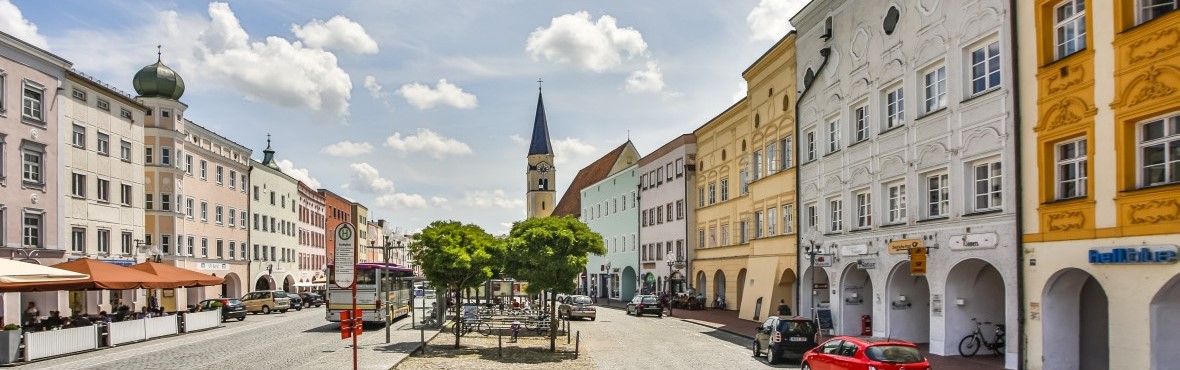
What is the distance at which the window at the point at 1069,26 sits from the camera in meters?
19.1

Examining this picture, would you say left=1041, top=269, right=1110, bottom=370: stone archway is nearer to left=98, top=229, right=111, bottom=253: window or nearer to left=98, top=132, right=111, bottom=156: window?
left=98, top=229, right=111, bottom=253: window

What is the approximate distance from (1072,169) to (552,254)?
13.2 metres

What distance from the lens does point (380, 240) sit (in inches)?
5748

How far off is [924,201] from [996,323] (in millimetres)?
3772

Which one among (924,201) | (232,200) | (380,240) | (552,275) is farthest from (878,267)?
(380,240)

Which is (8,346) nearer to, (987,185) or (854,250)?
(854,250)

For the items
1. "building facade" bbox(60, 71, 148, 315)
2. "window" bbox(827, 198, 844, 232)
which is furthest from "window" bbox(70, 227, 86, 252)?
"window" bbox(827, 198, 844, 232)

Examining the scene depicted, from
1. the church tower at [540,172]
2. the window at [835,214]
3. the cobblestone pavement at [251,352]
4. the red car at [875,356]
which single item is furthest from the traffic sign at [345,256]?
the church tower at [540,172]

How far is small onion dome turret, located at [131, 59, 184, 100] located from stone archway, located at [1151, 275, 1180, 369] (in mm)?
48726

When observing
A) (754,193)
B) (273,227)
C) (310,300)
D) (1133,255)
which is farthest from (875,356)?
(273,227)

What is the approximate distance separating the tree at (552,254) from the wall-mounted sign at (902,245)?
28.8ft

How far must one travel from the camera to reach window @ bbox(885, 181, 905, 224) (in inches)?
1056

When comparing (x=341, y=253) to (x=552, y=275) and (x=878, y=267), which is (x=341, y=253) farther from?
(x=878, y=267)

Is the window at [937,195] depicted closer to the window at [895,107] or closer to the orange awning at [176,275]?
the window at [895,107]
